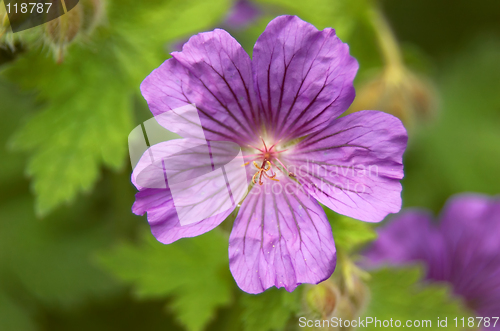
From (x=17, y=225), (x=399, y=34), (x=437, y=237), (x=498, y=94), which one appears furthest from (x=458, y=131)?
(x=17, y=225)

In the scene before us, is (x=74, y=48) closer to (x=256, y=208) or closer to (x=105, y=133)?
(x=105, y=133)

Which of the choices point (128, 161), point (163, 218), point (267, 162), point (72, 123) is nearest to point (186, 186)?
point (163, 218)

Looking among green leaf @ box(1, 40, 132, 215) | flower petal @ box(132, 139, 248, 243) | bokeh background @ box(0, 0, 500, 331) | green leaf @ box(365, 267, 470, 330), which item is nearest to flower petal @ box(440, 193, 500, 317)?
bokeh background @ box(0, 0, 500, 331)

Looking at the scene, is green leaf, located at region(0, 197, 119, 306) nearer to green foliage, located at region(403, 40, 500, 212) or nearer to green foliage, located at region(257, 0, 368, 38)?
green foliage, located at region(257, 0, 368, 38)

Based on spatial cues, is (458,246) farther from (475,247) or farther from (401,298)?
(401,298)

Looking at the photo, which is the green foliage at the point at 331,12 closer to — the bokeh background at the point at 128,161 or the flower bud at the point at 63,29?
the bokeh background at the point at 128,161

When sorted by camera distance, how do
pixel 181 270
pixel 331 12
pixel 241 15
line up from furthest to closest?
pixel 241 15
pixel 331 12
pixel 181 270

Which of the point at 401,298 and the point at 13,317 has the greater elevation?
the point at 401,298
